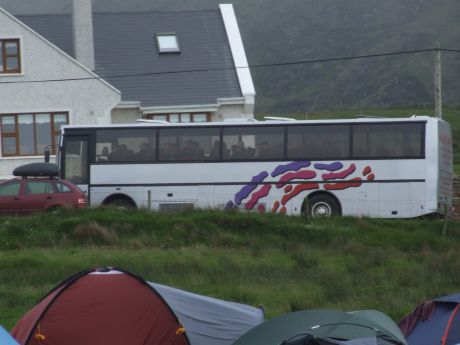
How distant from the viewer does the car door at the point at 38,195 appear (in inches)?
1153

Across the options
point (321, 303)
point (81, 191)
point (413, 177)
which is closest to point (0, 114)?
point (81, 191)

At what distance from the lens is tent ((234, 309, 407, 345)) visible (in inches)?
440

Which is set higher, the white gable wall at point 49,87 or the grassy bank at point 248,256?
the white gable wall at point 49,87

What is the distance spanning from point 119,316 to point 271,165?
18.2 meters

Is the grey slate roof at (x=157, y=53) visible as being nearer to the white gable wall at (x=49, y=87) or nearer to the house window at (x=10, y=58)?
the white gable wall at (x=49, y=87)

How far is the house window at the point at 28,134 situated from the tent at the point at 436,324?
100 ft

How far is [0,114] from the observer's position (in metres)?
42.8

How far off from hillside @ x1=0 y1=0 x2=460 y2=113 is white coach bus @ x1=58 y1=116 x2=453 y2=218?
96.2 metres

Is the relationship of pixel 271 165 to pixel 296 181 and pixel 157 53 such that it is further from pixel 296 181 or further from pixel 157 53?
pixel 157 53

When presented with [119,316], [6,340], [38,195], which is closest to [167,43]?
[38,195]

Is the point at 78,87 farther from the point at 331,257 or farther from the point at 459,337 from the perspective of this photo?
the point at 459,337

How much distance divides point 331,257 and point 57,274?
631 cm

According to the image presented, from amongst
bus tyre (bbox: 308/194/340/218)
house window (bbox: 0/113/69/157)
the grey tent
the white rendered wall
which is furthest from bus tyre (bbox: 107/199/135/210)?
the grey tent

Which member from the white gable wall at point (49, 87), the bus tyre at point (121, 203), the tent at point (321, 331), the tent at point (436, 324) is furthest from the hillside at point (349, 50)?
the tent at point (321, 331)
